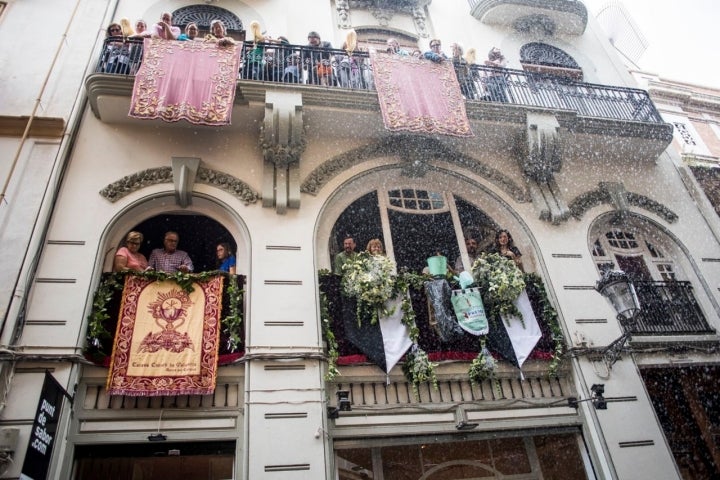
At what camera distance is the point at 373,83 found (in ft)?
35.2

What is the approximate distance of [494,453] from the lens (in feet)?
27.8

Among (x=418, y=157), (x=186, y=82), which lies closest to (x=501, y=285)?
(x=418, y=157)

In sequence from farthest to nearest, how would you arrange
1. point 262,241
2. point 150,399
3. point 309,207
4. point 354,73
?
point 354,73 → point 309,207 → point 262,241 → point 150,399

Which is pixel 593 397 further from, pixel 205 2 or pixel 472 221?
pixel 205 2

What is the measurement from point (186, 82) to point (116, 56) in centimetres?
162

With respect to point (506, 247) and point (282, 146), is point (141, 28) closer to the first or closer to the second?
point (282, 146)

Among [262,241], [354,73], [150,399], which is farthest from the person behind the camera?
[354,73]

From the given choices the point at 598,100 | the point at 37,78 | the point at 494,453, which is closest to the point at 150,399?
the point at 494,453

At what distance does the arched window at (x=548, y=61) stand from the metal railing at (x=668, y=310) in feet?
21.2

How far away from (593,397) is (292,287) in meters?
5.28

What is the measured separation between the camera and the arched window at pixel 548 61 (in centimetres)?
1380

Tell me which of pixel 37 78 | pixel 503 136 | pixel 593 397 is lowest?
pixel 593 397

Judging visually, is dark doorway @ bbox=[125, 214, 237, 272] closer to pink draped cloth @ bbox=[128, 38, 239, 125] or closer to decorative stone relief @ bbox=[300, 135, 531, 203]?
pink draped cloth @ bbox=[128, 38, 239, 125]

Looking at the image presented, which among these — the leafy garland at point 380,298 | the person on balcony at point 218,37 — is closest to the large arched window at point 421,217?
the leafy garland at point 380,298
